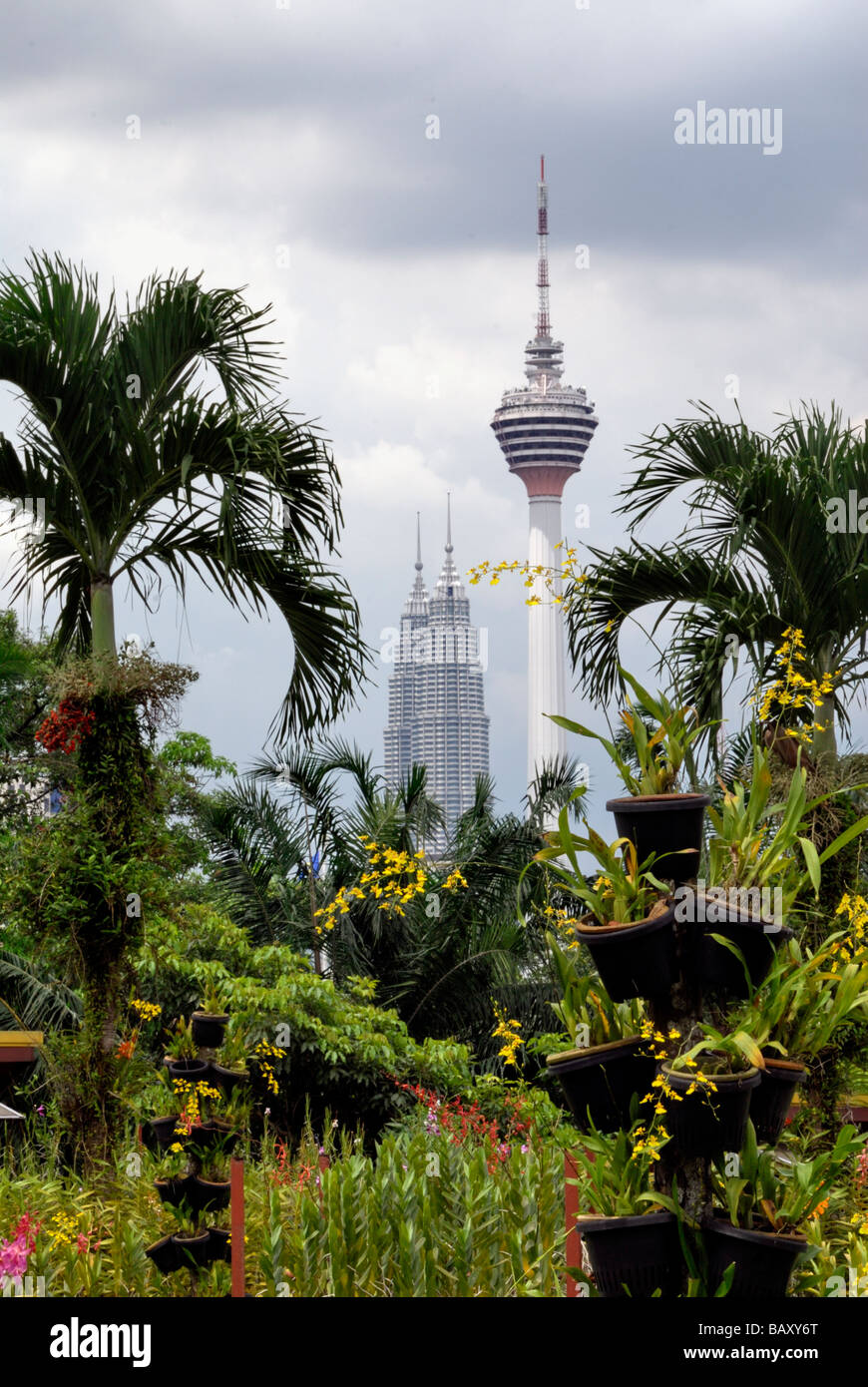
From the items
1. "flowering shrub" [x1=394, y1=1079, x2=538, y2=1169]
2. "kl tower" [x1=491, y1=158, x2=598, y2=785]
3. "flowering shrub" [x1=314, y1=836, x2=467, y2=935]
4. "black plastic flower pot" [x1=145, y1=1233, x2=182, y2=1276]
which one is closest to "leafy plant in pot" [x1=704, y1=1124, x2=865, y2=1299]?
"black plastic flower pot" [x1=145, y1=1233, x2=182, y2=1276]

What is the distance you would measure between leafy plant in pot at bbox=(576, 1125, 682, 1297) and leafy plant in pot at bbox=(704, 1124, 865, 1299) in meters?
0.14

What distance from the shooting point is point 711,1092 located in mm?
4168

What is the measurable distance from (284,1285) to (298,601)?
11.4 ft

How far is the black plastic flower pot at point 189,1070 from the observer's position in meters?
6.78

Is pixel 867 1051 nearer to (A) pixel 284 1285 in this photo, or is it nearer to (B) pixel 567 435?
(A) pixel 284 1285

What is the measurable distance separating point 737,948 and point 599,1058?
0.54 metres

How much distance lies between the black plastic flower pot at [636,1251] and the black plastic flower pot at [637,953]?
0.65m

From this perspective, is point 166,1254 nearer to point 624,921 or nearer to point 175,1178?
point 175,1178

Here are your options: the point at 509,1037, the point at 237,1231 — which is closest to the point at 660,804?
the point at 237,1231

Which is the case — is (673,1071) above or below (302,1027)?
above

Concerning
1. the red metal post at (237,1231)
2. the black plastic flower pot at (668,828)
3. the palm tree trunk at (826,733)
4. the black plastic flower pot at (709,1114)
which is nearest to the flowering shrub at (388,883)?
the palm tree trunk at (826,733)

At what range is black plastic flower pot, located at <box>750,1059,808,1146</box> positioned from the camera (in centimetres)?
448

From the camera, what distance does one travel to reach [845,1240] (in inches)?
267
